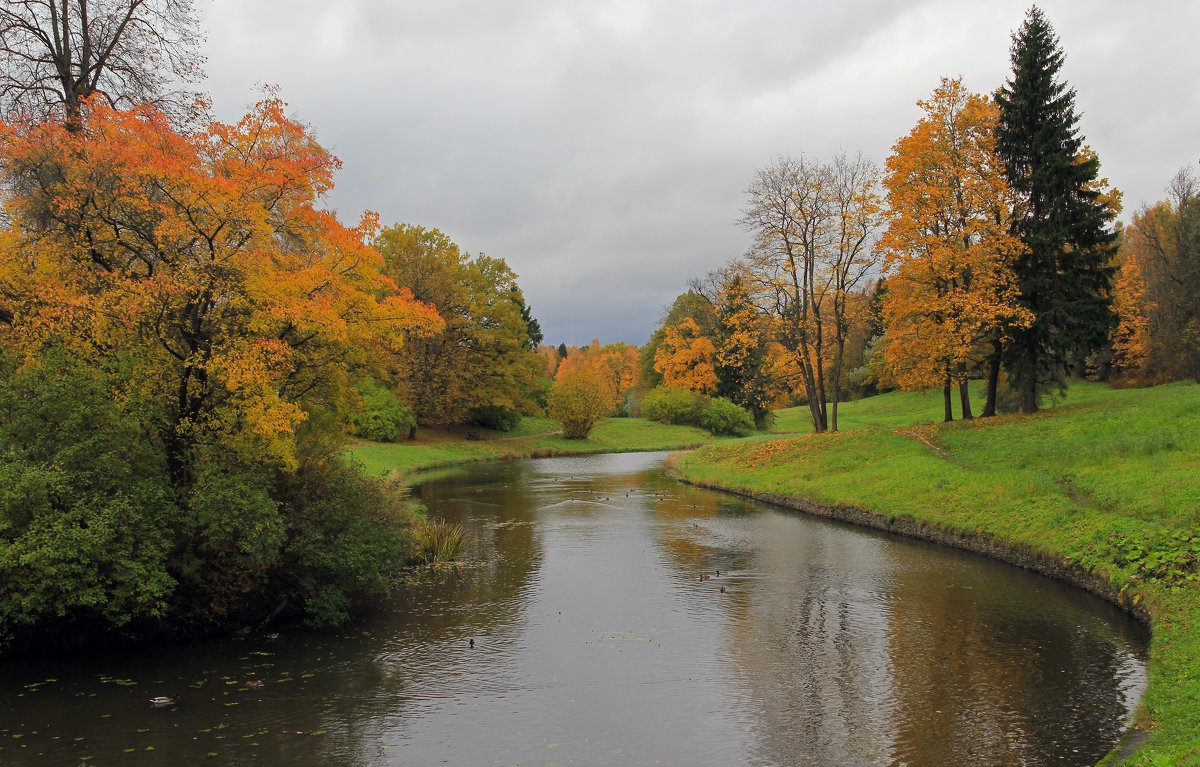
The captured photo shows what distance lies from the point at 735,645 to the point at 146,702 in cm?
913

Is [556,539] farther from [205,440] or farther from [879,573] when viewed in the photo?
[205,440]

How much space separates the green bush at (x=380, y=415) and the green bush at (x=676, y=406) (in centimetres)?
2843

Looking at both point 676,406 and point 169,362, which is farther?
point 676,406

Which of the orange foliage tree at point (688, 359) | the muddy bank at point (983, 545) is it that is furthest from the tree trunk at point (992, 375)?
the orange foliage tree at point (688, 359)

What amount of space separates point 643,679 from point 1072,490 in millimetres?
14972

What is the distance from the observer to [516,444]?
59375mm

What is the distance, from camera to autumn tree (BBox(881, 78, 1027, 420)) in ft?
98.1

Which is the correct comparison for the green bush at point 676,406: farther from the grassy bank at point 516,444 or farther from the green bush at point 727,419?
the green bush at point 727,419

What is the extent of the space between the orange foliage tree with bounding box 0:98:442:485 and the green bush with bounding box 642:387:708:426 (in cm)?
5840

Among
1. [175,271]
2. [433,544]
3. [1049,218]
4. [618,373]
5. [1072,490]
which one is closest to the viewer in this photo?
[175,271]

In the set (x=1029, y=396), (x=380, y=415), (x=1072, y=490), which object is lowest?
(x=1072, y=490)

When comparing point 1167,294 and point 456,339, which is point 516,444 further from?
point 1167,294

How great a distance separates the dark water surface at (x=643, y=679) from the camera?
9008 mm

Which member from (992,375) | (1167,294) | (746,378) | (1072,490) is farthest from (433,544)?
(746,378)
